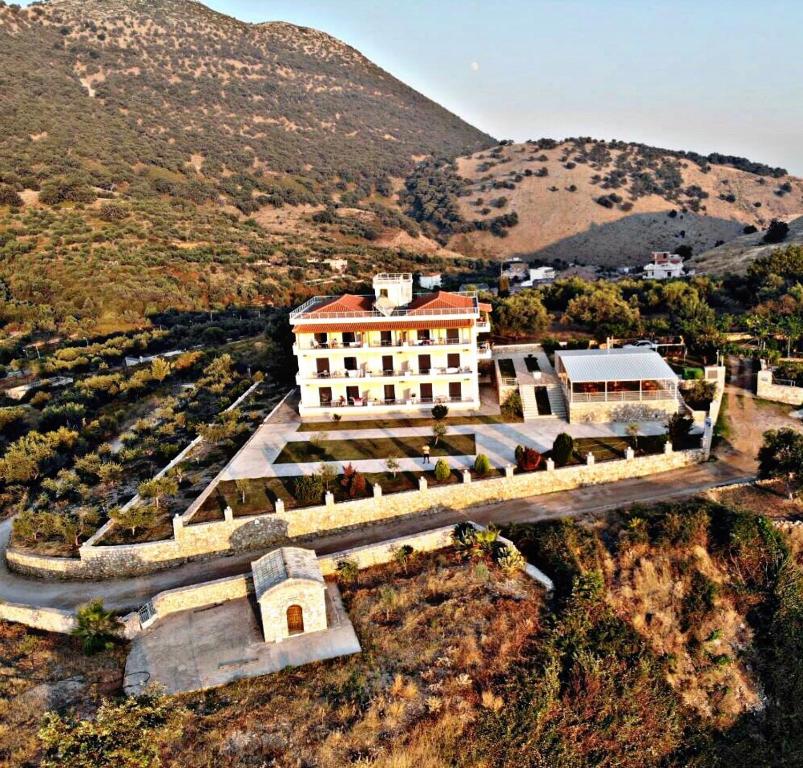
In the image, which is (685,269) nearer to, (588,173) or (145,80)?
(588,173)

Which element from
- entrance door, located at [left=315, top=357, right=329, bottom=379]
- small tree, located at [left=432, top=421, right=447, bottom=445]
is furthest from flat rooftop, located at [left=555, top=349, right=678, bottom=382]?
entrance door, located at [left=315, top=357, right=329, bottom=379]

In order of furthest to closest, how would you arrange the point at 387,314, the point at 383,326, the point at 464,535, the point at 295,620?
the point at 387,314, the point at 383,326, the point at 464,535, the point at 295,620

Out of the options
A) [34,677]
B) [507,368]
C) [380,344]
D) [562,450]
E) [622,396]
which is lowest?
[34,677]

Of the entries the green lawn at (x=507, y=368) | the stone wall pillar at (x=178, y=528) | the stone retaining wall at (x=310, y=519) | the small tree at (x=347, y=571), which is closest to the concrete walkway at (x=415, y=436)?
the stone retaining wall at (x=310, y=519)

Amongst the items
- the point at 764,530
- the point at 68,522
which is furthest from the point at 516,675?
the point at 68,522

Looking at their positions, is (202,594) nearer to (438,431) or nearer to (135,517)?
A: (135,517)

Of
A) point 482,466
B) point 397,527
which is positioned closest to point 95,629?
point 397,527

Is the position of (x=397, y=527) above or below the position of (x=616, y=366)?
below
